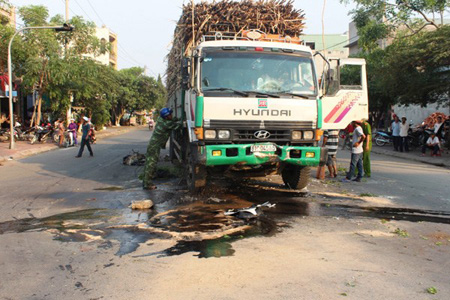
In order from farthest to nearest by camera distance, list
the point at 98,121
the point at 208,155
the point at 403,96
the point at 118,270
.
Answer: the point at 98,121, the point at 403,96, the point at 208,155, the point at 118,270

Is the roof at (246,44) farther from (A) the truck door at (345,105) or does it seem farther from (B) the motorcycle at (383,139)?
(B) the motorcycle at (383,139)

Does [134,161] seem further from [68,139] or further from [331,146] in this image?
[68,139]

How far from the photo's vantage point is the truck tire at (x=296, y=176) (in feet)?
27.0

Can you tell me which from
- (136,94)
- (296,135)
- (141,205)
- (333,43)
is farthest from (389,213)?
(136,94)

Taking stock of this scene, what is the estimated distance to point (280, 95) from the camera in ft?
23.1

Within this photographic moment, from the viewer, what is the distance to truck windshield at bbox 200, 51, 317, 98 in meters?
7.02

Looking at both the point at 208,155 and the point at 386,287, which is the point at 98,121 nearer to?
the point at 208,155

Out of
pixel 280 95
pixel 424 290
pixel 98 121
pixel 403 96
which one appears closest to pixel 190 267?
pixel 424 290

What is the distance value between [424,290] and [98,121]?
118ft

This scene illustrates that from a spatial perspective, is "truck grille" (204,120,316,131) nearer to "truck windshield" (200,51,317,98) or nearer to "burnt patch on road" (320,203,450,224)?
"truck windshield" (200,51,317,98)

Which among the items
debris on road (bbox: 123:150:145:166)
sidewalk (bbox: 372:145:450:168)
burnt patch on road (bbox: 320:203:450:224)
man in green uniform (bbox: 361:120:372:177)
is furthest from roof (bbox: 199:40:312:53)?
sidewalk (bbox: 372:145:450:168)

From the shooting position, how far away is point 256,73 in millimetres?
7164

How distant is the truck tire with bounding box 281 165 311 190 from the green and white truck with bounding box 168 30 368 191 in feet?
3.18

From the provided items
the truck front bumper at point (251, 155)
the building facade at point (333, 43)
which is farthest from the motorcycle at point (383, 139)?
the truck front bumper at point (251, 155)
